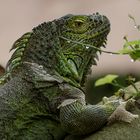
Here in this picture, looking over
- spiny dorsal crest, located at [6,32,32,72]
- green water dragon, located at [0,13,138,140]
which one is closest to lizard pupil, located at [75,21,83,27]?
green water dragon, located at [0,13,138,140]

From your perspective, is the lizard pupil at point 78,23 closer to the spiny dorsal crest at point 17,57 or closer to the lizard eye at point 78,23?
the lizard eye at point 78,23

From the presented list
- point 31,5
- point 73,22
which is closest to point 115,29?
point 31,5

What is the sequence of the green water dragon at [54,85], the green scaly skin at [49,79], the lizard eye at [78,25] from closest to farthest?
1. the green water dragon at [54,85]
2. the green scaly skin at [49,79]
3. the lizard eye at [78,25]

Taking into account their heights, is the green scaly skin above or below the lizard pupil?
below

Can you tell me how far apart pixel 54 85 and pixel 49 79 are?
0.07 metres

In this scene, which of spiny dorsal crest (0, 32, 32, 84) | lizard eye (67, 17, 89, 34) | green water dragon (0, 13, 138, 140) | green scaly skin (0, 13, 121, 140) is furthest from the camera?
lizard eye (67, 17, 89, 34)

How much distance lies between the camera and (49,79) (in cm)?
618

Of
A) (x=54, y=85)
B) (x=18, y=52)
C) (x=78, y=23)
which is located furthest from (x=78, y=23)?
(x=54, y=85)

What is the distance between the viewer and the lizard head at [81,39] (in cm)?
643

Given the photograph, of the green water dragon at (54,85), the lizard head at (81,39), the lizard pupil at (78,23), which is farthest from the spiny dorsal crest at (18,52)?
the lizard pupil at (78,23)

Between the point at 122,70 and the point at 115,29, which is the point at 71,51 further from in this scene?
the point at 115,29

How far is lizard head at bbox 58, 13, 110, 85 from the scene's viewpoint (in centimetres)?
643

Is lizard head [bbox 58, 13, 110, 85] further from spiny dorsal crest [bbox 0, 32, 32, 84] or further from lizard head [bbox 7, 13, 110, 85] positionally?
spiny dorsal crest [bbox 0, 32, 32, 84]

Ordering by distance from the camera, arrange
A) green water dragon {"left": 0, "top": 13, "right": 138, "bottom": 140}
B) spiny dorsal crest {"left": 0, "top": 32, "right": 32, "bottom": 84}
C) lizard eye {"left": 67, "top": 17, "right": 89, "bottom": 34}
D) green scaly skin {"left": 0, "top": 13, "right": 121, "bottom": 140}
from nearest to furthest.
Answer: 1. green water dragon {"left": 0, "top": 13, "right": 138, "bottom": 140}
2. green scaly skin {"left": 0, "top": 13, "right": 121, "bottom": 140}
3. spiny dorsal crest {"left": 0, "top": 32, "right": 32, "bottom": 84}
4. lizard eye {"left": 67, "top": 17, "right": 89, "bottom": 34}
